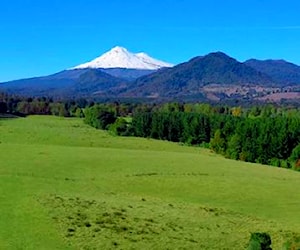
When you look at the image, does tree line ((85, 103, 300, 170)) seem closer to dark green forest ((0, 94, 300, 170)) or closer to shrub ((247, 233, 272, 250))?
dark green forest ((0, 94, 300, 170))

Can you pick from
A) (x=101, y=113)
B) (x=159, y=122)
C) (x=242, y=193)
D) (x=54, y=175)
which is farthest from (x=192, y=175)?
(x=101, y=113)

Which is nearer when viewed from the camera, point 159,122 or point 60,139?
point 60,139

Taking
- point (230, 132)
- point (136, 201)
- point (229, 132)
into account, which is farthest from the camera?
point (229, 132)

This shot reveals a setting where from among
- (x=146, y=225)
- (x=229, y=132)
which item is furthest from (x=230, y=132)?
(x=146, y=225)

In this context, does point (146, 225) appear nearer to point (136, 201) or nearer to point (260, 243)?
point (136, 201)

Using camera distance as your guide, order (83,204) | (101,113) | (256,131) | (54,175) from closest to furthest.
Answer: (83,204), (54,175), (256,131), (101,113)

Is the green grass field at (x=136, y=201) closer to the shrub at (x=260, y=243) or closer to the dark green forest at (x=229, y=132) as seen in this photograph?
the shrub at (x=260, y=243)

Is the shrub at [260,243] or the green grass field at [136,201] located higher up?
the shrub at [260,243]

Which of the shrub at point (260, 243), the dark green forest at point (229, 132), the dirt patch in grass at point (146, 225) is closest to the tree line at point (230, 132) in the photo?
the dark green forest at point (229, 132)

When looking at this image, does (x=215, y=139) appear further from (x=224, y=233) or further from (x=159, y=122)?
(x=224, y=233)
